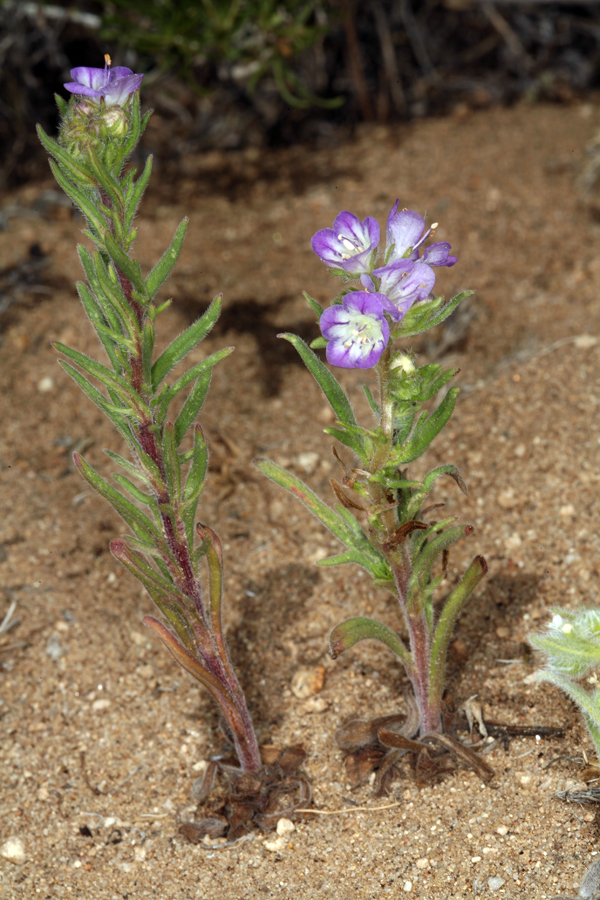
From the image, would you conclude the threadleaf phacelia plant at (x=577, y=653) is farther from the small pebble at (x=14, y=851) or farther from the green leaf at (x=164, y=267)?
the small pebble at (x=14, y=851)

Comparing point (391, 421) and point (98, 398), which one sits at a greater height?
point (98, 398)

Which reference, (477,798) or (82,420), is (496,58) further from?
(477,798)

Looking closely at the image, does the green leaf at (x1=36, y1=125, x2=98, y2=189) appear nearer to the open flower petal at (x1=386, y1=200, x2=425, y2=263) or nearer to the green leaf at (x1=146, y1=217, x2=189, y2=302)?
the green leaf at (x1=146, y1=217, x2=189, y2=302)

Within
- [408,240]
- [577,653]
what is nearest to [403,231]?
[408,240]

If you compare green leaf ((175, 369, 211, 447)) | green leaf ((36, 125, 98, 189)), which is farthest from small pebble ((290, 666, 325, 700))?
green leaf ((36, 125, 98, 189))

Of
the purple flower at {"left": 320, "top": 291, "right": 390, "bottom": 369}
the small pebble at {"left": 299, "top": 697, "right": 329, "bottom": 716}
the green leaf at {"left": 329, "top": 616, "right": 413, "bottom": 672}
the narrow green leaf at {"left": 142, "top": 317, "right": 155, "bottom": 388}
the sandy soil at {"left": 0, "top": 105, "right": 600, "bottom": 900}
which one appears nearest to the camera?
the purple flower at {"left": 320, "top": 291, "right": 390, "bottom": 369}

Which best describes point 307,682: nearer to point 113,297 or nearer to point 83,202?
point 113,297
